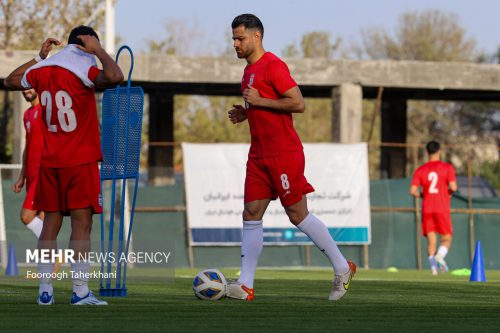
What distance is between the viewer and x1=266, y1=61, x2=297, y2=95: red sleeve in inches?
382

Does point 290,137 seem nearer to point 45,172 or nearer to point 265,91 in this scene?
point 265,91

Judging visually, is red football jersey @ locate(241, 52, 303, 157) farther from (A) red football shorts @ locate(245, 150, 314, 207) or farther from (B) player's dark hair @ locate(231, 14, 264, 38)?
(B) player's dark hair @ locate(231, 14, 264, 38)

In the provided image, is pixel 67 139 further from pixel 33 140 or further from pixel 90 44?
pixel 33 140

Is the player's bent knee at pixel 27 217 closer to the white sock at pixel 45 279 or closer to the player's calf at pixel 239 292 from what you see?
the player's calf at pixel 239 292

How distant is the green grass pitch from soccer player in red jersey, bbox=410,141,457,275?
835 cm

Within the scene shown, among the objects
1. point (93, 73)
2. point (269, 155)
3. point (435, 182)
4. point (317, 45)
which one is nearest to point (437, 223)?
point (435, 182)

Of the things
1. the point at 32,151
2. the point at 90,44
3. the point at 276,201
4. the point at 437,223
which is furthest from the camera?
→ the point at 276,201

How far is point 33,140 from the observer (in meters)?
14.3

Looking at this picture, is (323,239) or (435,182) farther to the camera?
(435,182)

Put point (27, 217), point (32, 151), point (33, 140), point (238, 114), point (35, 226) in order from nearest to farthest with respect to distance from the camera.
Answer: point (238, 114) → point (32, 151) → point (33, 140) → point (27, 217) → point (35, 226)

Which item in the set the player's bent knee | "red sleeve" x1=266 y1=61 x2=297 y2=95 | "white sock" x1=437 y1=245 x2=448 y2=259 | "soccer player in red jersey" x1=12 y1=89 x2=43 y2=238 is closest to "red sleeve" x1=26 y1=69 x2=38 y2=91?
"red sleeve" x1=266 y1=61 x2=297 y2=95

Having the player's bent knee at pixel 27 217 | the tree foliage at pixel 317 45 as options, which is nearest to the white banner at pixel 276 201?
the player's bent knee at pixel 27 217

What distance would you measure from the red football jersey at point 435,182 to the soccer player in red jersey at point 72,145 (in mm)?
11673

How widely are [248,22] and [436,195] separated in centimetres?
1101
